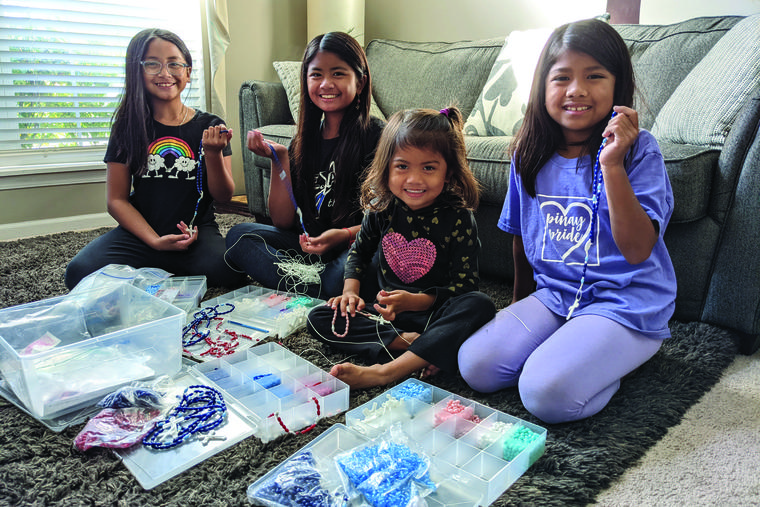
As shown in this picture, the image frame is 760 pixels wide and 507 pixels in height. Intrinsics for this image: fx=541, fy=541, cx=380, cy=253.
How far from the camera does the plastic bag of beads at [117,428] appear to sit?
3.19ft

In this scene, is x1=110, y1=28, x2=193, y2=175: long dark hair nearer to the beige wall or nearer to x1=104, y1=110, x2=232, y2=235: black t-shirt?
x1=104, y1=110, x2=232, y2=235: black t-shirt

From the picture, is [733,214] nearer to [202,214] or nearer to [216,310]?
[216,310]

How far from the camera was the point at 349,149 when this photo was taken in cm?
166

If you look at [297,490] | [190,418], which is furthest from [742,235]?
[190,418]

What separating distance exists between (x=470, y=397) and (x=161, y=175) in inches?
50.2

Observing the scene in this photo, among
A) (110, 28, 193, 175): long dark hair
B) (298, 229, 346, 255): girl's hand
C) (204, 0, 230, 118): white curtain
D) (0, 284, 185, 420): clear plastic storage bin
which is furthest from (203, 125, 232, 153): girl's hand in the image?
(204, 0, 230, 118): white curtain

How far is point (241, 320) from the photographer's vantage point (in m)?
1.55

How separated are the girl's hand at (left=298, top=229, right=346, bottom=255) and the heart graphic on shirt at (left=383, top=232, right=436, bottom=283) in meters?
0.24

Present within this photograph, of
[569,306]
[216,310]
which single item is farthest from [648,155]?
[216,310]

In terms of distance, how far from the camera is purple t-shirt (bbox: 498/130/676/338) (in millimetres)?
1144

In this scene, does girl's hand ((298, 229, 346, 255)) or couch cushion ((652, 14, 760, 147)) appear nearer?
couch cushion ((652, 14, 760, 147))

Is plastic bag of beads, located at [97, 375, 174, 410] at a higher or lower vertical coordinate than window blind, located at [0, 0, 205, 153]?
lower

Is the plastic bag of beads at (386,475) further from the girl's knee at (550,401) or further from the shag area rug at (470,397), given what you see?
the girl's knee at (550,401)

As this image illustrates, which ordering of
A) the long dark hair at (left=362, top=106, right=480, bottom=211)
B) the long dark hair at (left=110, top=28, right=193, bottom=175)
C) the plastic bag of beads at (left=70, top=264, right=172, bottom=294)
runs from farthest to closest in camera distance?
the long dark hair at (left=110, top=28, right=193, bottom=175)
the plastic bag of beads at (left=70, top=264, right=172, bottom=294)
the long dark hair at (left=362, top=106, right=480, bottom=211)
